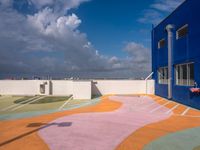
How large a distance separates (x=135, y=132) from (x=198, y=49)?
862 cm

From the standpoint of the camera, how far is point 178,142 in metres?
7.38

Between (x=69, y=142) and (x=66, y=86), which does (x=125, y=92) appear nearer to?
(x=66, y=86)

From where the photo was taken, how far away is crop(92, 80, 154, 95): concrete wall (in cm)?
2417

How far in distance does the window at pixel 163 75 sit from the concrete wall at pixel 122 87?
1433mm

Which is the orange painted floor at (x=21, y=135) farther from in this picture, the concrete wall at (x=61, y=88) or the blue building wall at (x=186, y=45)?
the concrete wall at (x=61, y=88)

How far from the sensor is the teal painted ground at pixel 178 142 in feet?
22.6

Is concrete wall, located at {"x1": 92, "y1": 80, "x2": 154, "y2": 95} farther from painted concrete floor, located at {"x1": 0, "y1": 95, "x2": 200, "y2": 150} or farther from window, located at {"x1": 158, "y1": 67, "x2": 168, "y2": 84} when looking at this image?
painted concrete floor, located at {"x1": 0, "y1": 95, "x2": 200, "y2": 150}

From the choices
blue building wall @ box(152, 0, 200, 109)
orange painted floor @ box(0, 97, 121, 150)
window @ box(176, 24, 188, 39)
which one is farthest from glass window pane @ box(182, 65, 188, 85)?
orange painted floor @ box(0, 97, 121, 150)

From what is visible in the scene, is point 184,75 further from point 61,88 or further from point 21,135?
point 21,135

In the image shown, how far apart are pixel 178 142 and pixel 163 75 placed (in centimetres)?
1579

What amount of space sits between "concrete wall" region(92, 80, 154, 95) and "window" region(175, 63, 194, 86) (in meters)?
6.39

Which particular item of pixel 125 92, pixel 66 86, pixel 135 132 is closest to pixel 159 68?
pixel 125 92

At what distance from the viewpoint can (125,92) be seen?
24.4m

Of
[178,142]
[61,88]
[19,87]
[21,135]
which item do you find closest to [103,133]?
[178,142]
